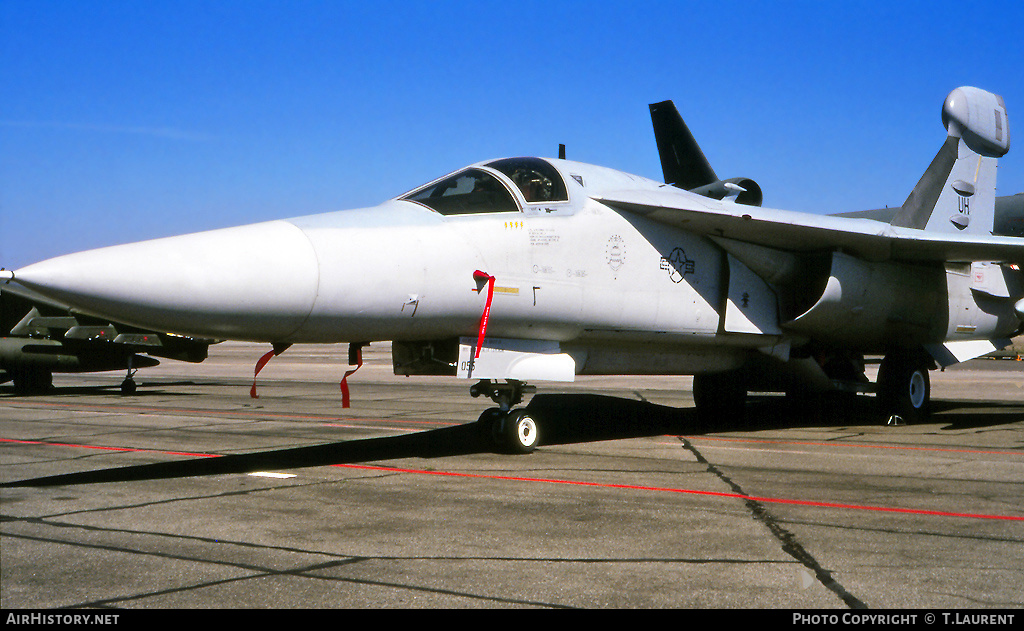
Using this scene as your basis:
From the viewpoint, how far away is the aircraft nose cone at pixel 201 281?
17.4 feet

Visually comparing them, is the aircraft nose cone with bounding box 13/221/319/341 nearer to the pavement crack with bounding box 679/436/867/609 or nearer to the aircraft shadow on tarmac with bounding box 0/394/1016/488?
the aircraft shadow on tarmac with bounding box 0/394/1016/488

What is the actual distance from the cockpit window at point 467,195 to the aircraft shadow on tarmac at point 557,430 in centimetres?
228

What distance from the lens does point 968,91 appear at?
13375 mm

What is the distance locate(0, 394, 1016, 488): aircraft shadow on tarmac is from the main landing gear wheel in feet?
1.57

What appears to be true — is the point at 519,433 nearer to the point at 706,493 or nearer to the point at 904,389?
the point at 706,493

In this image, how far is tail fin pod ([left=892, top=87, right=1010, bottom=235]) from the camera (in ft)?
43.3

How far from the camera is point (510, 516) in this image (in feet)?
17.7

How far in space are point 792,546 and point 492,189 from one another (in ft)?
14.5

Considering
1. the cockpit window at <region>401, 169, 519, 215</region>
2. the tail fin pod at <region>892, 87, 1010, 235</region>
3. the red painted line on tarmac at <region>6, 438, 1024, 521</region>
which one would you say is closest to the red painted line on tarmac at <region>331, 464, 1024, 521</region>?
the red painted line on tarmac at <region>6, 438, 1024, 521</region>

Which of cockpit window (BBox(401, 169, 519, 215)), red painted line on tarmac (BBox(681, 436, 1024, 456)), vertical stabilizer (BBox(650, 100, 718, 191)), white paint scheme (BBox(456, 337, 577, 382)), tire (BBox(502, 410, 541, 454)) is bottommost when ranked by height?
red painted line on tarmac (BBox(681, 436, 1024, 456))
